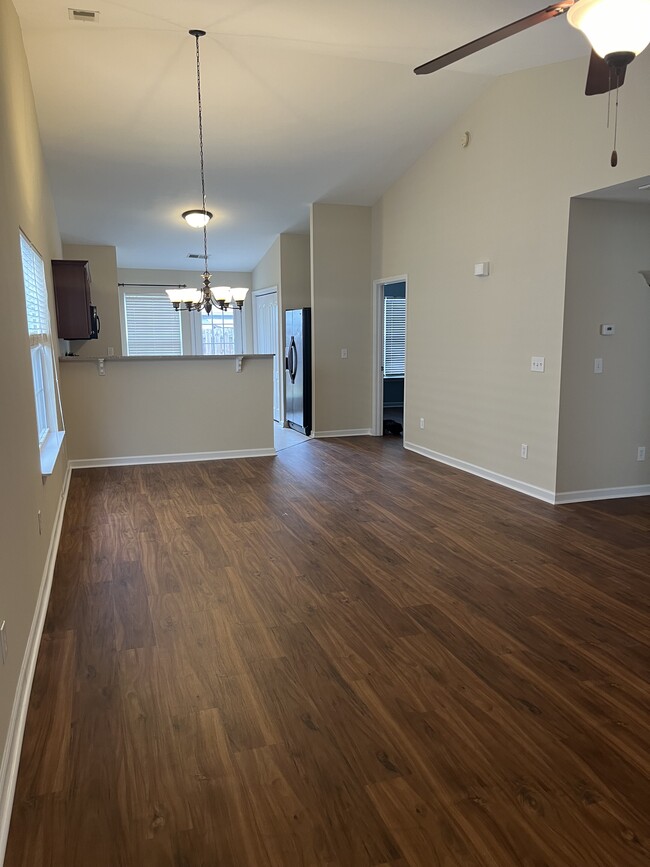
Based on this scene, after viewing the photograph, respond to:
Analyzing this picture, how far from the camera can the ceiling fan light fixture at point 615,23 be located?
1.81m

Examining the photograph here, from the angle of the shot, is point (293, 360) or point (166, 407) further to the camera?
point (293, 360)

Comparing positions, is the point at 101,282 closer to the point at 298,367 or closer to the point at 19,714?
the point at 298,367

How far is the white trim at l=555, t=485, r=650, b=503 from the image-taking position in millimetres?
4703

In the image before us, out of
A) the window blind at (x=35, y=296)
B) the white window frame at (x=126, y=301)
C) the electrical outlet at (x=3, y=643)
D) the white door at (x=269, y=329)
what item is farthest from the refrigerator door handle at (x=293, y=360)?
the electrical outlet at (x=3, y=643)

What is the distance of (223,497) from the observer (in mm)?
4977

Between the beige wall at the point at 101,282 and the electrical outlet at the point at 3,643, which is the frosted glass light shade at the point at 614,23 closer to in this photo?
the electrical outlet at the point at 3,643

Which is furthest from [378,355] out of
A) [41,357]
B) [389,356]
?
[41,357]

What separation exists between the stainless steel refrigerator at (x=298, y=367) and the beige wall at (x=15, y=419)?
415 cm

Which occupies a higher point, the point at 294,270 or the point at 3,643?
the point at 294,270

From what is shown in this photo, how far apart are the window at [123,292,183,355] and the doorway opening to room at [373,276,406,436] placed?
4326 mm

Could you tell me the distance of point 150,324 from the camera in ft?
34.9

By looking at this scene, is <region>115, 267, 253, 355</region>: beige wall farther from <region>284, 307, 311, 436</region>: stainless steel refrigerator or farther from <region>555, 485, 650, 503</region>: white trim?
<region>555, 485, 650, 503</region>: white trim

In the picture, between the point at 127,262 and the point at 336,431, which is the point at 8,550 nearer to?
the point at 336,431

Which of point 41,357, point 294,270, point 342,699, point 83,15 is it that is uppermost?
point 83,15
